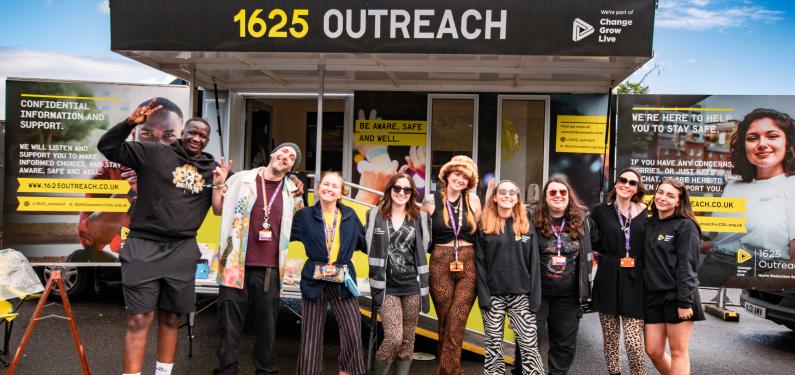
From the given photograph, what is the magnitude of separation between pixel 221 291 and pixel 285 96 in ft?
14.8

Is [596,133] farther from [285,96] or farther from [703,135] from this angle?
[285,96]

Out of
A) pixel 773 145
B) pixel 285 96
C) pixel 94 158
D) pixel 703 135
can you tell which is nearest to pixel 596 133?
pixel 703 135

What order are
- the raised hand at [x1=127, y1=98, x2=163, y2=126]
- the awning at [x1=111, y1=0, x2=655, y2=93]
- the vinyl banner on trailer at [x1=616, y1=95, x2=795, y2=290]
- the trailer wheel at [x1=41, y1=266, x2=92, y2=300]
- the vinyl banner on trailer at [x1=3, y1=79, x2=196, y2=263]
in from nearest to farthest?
the raised hand at [x1=127, y1=98, x2=163, y2=126] < the awning at [x1=111, y1=0, x2=655, y2=93] < the vinyl banner on trailer at [x1=616, y1=95, x2=795, y2=290] < the vinyl banner on trailer at [x1=3, y1=79, x2=196, y2=263] < the trailer wheel at [x1=41, y1=266, x2=92, y2=300]

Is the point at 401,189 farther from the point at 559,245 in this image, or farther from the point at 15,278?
the point at 15,278

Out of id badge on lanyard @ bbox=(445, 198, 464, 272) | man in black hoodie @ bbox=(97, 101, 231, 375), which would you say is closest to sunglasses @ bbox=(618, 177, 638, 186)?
id badge on lanyard @ bbox=(445, 198, 464, 272)

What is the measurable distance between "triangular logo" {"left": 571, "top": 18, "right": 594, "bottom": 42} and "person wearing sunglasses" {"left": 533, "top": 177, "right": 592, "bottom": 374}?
1591mm

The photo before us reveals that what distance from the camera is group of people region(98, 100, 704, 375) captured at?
14.1ft

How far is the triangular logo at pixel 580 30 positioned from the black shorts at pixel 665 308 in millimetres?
2340

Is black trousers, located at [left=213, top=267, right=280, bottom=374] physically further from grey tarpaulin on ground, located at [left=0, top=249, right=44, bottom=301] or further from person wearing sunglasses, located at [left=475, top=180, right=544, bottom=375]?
grey tarpaulin on ground, located at [left=0, top=249, right=44, bottom=301]

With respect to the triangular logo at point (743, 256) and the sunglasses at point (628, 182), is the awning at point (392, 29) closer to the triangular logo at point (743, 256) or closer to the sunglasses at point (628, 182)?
the sunglasses at point (628, 182)

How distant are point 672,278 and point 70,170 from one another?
6.59 meters

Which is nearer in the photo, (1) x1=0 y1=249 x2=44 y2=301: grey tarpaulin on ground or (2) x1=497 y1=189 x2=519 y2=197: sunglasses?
(2) x1=497 y1=189 x2=519 y2=197: sunglasses

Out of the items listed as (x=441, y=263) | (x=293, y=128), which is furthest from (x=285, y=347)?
(x=293, y=128)

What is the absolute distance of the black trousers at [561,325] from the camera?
14.8 ft
